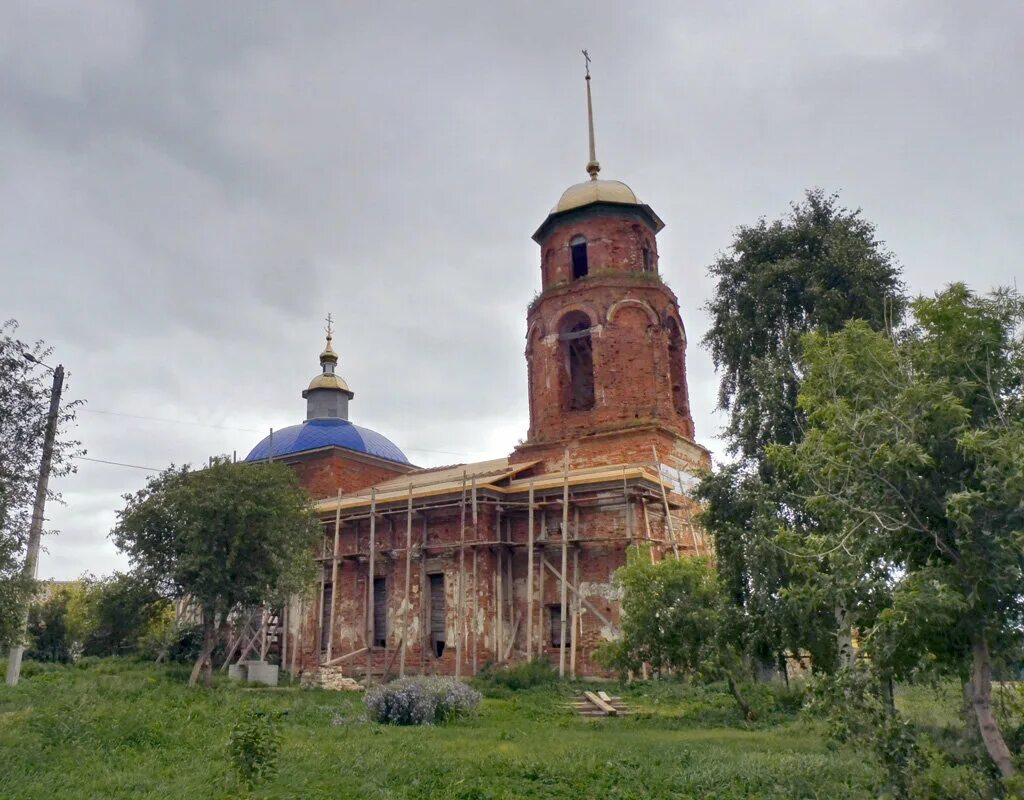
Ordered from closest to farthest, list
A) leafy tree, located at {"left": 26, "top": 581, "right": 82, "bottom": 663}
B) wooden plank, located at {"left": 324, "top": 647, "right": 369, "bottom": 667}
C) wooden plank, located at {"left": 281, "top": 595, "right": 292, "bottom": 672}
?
wooden plank, located at {"left": 324, "top": 647, "right": 369, "bottom": 667}, wooden plank, located at {"left": 281, "top": 595, "right": 292, "bottom": 672}, leafy tree, located at {"left": 26, "top": 581, "right": 82, "bottom": 663}

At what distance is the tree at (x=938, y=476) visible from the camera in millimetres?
6383

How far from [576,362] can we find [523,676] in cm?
919

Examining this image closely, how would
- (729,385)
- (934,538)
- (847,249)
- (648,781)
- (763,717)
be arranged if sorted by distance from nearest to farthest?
1. (934,538)
2. (648,781)
3. (763,717)
4. (847,249)
5. (729,385)

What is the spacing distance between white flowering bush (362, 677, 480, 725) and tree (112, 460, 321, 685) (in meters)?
5.17

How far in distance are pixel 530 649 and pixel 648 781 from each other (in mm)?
11402

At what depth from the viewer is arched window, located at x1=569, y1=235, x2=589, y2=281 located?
79.1 feet

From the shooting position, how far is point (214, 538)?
56.4ft

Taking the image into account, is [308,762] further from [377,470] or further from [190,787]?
[377,470]

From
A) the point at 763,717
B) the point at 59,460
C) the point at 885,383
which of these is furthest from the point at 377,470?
the point at 885,383

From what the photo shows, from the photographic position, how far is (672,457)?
70.0ft

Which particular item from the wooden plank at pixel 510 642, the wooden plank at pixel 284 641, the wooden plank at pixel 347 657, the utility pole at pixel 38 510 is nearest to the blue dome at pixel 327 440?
the wooden plank at pixel 284 641

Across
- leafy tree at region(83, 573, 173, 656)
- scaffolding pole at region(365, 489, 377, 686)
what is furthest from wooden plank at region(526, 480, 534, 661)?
leafy tree at region(83, 573, 173, 656)

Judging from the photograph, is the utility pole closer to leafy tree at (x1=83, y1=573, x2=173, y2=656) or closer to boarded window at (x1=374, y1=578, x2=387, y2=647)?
leafy tree at (x1=83, y1=573, x2=173, y2=656)

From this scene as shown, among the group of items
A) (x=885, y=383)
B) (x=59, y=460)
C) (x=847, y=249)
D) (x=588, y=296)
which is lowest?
(x=885, y=383)
